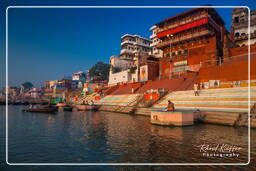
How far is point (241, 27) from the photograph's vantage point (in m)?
58.2

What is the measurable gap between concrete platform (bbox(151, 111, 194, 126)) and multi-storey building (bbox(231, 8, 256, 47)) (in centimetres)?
4215

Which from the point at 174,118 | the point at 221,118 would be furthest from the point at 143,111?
the point at 221,118

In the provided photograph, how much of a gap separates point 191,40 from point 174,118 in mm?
39981

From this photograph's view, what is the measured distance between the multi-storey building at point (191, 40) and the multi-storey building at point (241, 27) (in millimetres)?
4528

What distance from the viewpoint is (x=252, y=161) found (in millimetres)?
9359

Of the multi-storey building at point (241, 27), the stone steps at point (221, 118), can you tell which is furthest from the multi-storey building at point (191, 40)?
the stone steps at point (221, 118)

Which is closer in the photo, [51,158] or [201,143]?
[51,158]

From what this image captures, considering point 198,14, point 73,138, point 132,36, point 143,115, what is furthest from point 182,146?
point 132,36

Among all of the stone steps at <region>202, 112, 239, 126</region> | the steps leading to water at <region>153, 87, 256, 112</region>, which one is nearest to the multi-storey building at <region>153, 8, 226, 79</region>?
the steps leading to water at <region>153, 87, 256, 112</region>

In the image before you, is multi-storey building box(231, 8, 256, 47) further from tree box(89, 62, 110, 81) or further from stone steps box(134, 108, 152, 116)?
tree box(89, 62, 110, 81)

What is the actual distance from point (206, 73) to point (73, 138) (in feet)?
97.0

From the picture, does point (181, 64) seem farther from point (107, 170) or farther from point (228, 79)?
point (107, 170)

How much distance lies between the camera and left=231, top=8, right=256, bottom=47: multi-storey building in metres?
52.5

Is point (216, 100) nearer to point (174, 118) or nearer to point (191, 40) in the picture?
point (174, 118)
